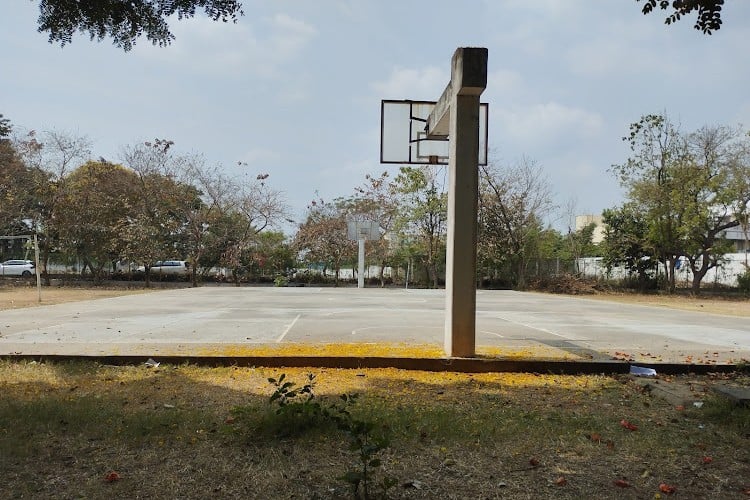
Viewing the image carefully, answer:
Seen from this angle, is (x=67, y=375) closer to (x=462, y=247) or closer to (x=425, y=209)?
(x=462, y=247)

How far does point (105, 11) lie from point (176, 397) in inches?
132

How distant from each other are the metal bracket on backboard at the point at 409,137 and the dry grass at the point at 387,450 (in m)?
5.38

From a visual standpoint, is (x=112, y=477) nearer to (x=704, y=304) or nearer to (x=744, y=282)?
(x=704, y=304)

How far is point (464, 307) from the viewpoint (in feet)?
21.9

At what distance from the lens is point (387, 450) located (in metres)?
3.46

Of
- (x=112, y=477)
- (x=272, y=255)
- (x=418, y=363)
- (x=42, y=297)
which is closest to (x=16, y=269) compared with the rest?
(x=272, y=255)

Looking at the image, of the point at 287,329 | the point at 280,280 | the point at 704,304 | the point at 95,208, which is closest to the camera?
the point at 287,329

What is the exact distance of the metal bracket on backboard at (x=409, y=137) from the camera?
9648 mm

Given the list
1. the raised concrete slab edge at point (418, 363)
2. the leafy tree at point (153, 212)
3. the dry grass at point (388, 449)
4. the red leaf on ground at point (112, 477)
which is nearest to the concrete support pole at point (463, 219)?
the raised concrete slab edge at point (418, 363)

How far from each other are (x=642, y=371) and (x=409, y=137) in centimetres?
556

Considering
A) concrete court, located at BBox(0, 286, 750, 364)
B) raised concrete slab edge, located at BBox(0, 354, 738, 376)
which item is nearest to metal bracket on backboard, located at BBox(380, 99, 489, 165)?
concrete court, located at BBox(0, 286, 750, 364)

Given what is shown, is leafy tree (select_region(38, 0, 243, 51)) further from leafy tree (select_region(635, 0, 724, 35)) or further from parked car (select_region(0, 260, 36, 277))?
parked car (select_region(0, 260, 36, 277))

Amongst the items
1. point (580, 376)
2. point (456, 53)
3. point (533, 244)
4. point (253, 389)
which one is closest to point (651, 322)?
point (580, 376)

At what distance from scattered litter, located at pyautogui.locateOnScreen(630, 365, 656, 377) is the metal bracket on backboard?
4547 millimetres
